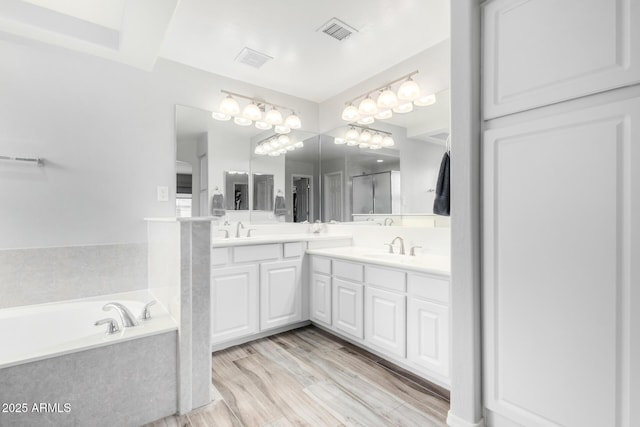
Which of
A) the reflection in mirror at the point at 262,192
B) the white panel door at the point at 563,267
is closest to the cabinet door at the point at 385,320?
the white panel door at the point at 563,267

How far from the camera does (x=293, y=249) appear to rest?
2.78 m

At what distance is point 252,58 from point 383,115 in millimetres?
1288

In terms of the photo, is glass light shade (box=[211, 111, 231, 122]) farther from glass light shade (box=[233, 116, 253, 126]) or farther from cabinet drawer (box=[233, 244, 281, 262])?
cabinet drawer (box=[233, 244, 281, 262])

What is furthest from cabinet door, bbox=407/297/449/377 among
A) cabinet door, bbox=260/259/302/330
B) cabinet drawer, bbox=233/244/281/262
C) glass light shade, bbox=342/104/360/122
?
glass light shade, bbox=342/104/360/122

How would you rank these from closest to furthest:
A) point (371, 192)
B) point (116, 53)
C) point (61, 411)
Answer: point (61, 411) → point (116, 53) → point (371, 192)

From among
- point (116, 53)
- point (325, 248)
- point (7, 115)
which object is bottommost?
point (325, 248)

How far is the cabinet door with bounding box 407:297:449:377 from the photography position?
5.90 feet

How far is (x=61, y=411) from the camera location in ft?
4.54

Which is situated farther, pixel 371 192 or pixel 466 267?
pixel 371 192

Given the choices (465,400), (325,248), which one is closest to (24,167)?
(325,248)

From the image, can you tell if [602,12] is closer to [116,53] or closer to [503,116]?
[503,116]

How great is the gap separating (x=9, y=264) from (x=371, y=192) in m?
2.83

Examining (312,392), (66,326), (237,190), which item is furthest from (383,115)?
(66,326)

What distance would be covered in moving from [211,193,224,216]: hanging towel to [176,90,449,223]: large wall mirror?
0.04 meters
